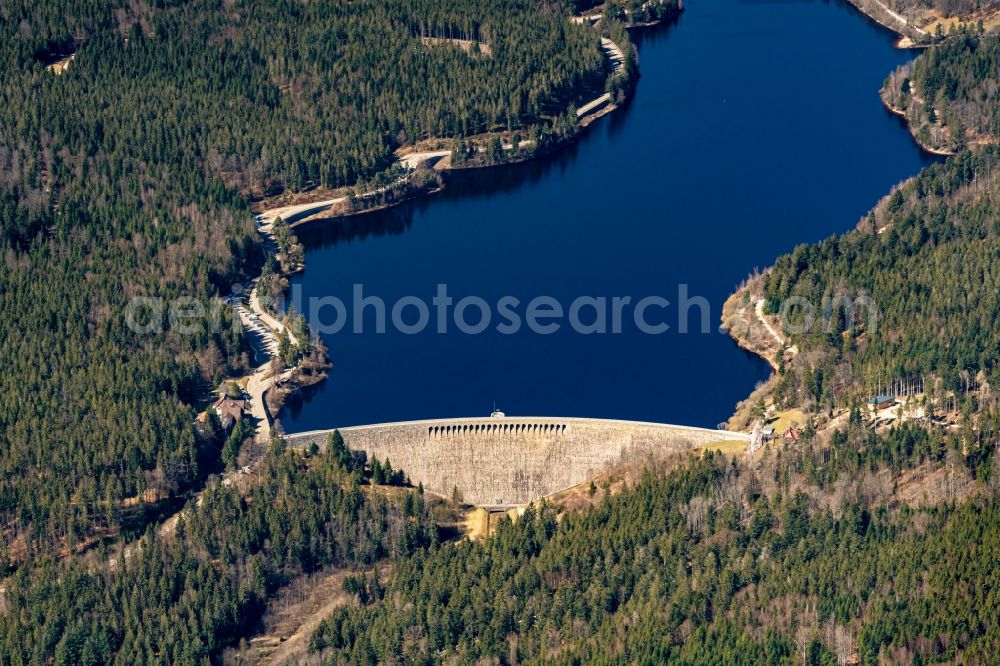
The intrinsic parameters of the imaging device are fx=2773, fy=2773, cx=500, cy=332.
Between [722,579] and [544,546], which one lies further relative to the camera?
[544,546]

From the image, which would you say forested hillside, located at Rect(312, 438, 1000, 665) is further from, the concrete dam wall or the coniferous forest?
the concrete dam wall

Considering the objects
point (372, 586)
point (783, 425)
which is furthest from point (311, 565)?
point (783, 425)

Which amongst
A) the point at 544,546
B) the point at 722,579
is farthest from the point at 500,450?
the point at 722,579

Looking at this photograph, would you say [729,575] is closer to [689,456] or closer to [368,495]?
[689,456]

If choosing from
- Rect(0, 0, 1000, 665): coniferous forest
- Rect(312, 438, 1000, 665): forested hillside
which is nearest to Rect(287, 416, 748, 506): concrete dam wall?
Rect(0, 0, 1000, 665): coniferous forest

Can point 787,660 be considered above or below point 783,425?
below

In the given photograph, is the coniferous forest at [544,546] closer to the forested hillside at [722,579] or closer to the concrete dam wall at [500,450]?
the forested hillside at [722,579]

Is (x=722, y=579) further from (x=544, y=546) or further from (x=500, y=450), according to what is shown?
(x=500, y=450)
